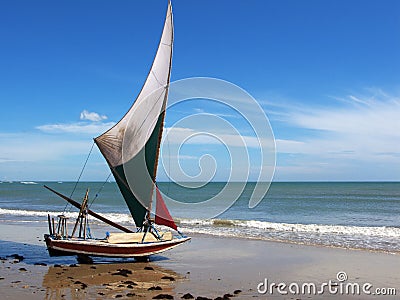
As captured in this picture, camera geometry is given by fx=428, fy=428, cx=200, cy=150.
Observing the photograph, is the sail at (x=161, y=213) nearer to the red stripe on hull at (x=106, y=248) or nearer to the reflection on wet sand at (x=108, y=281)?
the red stripe on hull at (x=106, y=248)

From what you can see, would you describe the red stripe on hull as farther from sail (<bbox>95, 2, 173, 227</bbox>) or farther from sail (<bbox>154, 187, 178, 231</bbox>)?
sail (<bbox>95, 2, 173, 227</bbox>)

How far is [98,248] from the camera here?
1403 centimetres

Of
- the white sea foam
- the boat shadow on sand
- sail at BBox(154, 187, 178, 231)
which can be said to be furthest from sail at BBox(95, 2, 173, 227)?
the white sea foam

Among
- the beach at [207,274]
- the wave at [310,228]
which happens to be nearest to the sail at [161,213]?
the beach at [207,274]

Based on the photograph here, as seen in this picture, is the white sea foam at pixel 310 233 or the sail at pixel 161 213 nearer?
the sail at pixel 161 213

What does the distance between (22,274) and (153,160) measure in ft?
18.4

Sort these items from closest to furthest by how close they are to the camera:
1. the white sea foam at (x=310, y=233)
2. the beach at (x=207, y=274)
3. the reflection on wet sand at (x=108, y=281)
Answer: the reflection on wet sand at (x=108, y=281)
the beach at (x=207, y=274)
the white sea foam at (x=310, y=233)

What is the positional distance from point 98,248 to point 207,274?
12.3 ft

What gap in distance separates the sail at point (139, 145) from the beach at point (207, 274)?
2.41m

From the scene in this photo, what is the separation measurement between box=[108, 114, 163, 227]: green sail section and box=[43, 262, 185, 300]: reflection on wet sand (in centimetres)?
205

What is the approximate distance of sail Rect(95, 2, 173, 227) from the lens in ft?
49.0

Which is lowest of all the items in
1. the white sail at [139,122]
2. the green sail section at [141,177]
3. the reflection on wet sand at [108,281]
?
the reflection on wet sand at [108,281]

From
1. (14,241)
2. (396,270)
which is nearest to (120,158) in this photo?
(14,241)

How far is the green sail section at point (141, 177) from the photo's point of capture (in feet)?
49.8
